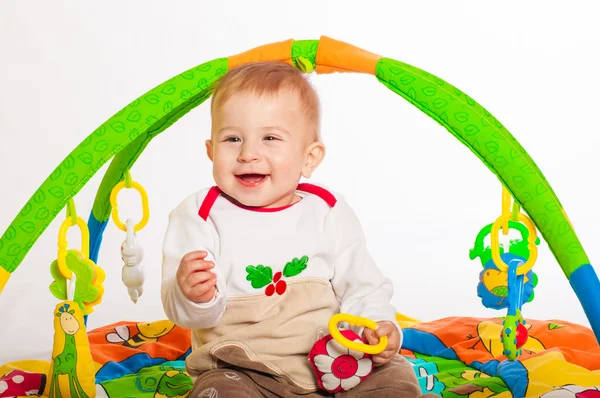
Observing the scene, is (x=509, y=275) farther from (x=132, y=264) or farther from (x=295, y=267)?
(x=132, y=264)

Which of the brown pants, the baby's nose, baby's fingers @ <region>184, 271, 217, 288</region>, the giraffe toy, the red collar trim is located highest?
the baby's nose

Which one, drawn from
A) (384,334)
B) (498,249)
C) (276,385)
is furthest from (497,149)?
(276,385)

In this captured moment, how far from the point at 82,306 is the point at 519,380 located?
1049 millimetres

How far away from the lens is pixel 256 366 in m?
1.71

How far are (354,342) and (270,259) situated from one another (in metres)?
0.28

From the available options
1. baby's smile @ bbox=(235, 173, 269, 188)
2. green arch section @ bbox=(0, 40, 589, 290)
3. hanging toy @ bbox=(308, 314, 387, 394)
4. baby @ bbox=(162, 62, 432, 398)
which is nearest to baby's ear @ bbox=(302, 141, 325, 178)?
baby @ bbox=(162, 62, 432, 398)

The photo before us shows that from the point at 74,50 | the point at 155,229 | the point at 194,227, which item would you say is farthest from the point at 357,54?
the point at 74,50

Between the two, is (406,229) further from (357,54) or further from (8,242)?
(8,242)

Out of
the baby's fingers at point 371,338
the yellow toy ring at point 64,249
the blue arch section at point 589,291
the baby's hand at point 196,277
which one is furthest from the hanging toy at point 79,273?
the blue arch section at point 589,291

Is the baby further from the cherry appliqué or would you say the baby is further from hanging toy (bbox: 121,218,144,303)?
hanging toy (bbox: 121,218,144,303)

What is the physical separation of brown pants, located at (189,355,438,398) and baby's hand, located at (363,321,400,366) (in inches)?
1.2

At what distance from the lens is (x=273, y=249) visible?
5.93ft

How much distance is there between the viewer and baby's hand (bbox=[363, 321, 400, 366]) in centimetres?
170

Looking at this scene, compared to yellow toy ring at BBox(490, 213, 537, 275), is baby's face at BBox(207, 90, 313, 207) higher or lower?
higher
